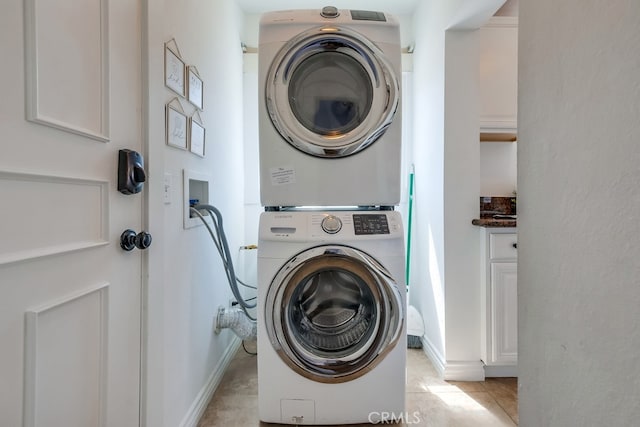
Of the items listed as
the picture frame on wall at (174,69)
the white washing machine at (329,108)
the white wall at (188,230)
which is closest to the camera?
the white wall at (188,230)

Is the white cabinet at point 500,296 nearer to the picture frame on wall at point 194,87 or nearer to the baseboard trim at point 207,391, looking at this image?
the baseboard trim at point 207,391

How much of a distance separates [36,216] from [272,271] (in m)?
0.84

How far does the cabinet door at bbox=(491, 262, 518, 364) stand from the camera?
5.52 ft

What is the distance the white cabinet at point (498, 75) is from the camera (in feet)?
6.26

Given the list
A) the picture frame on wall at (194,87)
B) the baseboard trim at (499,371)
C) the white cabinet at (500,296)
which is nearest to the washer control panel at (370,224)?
the white cabinet at (500,296)

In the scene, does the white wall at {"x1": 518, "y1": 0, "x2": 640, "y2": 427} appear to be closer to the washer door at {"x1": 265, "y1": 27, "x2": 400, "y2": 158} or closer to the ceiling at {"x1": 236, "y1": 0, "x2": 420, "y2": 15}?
the washer door at {"x1": 265, "y1": 27, "x2": 400, "y2": 158}

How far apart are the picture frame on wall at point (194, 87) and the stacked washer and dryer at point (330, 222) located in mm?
297

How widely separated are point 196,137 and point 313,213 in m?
0.64

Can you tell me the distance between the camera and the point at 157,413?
1.03 m

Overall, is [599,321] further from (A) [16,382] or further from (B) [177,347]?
(B) [177,347]

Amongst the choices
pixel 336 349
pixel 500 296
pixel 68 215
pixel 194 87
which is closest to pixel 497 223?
pixel 500 296

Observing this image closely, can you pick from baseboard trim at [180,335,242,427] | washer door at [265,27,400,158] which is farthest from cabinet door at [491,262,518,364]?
baseboard trim at [180,335,242,427]

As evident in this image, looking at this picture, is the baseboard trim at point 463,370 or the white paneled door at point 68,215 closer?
the white paneled door at point 68,215

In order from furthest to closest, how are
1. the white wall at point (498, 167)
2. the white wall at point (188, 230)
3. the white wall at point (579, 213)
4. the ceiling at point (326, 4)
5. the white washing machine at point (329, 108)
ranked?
the ceiling at point (326, 4)
the white wall at point (498, 167)
the white washing machine at point (329, 108)
the white wall at point (188, 230)
the white wall at point (579, 213)
